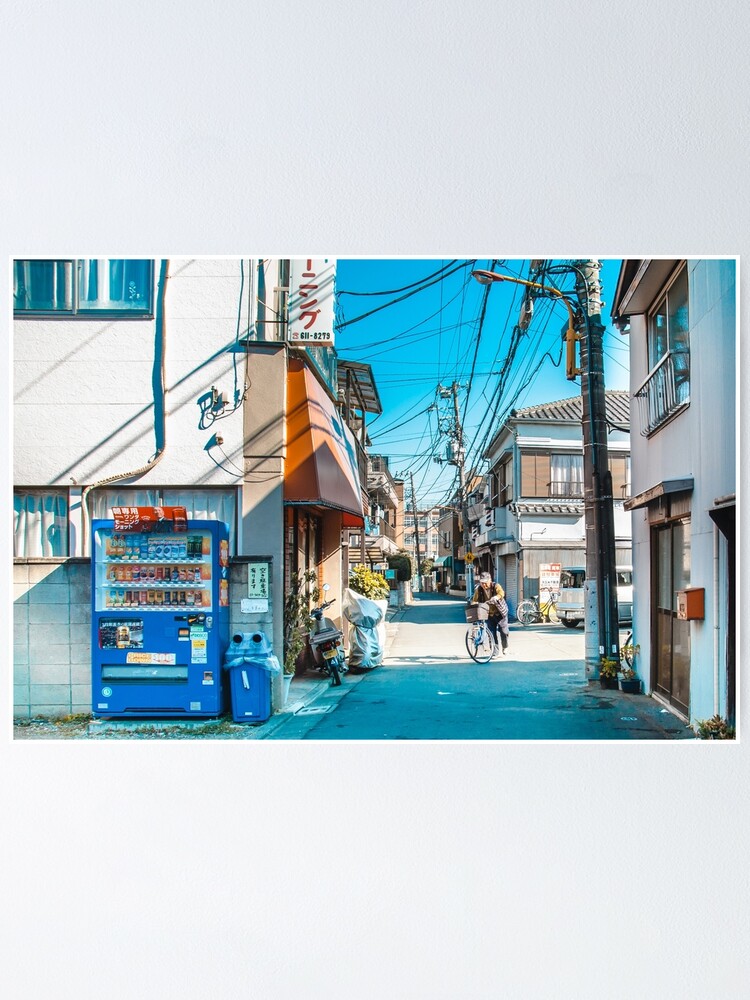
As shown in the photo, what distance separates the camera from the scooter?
3.38 meters

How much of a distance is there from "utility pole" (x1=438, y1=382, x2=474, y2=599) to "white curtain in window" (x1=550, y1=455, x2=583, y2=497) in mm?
618

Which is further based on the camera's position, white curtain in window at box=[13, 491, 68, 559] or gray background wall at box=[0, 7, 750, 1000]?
white curtain in window at box=[13, 491, 68, 559]

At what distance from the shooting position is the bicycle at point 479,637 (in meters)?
3.05

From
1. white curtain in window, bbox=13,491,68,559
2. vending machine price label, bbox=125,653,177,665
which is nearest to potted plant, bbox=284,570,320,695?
vending machine price label, bbox=125,653,177,665

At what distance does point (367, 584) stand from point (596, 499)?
1.88 m

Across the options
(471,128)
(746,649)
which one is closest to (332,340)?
(471,128)

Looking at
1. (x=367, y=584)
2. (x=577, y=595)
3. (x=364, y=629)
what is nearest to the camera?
(x=577, y=595)

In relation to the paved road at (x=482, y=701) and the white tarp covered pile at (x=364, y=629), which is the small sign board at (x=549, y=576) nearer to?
the paved road at (x=482, y=701)

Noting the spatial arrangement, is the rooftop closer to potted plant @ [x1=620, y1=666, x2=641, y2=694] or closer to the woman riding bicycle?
the woman riding bicycle

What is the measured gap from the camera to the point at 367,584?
15.6 ft

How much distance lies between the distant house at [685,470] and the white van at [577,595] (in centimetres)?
11

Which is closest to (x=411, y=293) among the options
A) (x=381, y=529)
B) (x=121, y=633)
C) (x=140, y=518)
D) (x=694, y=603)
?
(x=140, y=518)

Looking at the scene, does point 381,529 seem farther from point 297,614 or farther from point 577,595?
point 577,595

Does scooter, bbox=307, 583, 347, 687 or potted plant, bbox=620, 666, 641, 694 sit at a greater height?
scooter, bbox=307, 583, 347, 687
